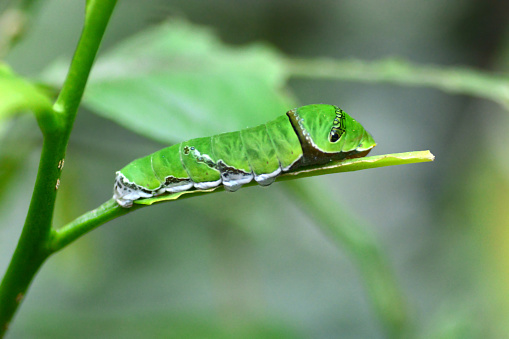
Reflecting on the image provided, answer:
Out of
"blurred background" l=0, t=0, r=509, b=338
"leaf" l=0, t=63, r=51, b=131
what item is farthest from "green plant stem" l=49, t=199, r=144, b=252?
"blurred background" l=0, t=0, r=509, b=338

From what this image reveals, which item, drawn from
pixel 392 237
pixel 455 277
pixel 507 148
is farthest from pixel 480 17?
pixel 455 277

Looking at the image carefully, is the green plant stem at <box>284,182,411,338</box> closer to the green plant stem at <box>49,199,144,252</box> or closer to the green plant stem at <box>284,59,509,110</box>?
the green plant stem at <box>284,59,509,110</box>

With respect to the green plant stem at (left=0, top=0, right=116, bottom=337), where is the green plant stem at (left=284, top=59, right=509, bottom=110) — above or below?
above

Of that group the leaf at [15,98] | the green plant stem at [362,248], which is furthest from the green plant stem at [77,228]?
the green plant stem at [362,248]

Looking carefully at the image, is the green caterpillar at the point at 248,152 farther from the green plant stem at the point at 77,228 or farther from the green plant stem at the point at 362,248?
the green plant stem at the point at 77,228

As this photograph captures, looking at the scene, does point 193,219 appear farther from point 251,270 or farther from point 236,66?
point 236,66

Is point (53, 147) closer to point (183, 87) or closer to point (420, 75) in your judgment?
point (183, 87)
